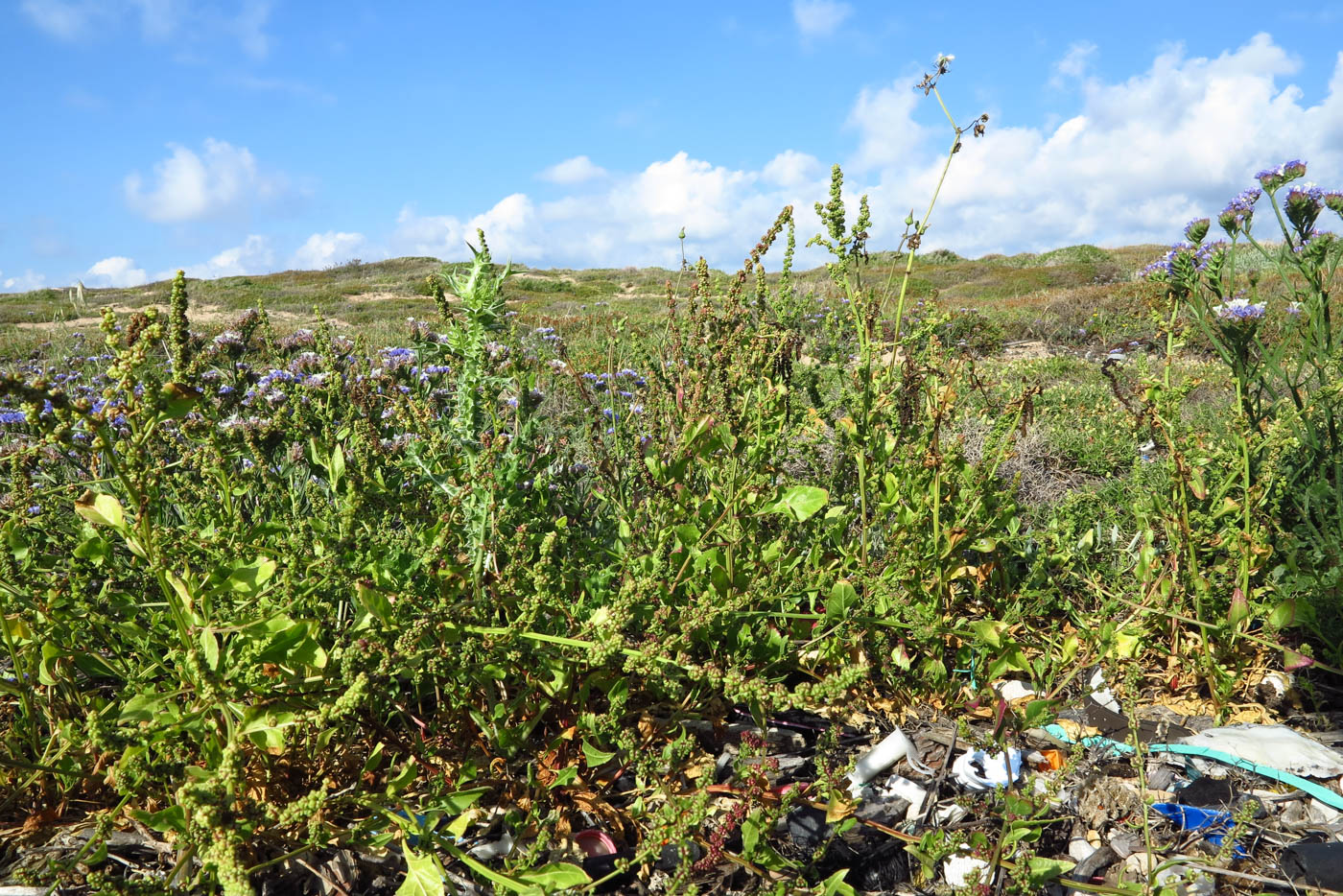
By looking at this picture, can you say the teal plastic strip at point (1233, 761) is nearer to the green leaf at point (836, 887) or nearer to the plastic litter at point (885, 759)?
the plastic litter at point (885, 759)

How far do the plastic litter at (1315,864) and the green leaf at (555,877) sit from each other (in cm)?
138

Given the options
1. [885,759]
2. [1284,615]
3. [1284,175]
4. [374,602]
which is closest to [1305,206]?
[1284,175]

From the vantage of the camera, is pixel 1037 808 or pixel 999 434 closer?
pixel 1037 808

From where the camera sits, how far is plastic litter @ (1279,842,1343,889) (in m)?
1.52

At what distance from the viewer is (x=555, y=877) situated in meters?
1.32

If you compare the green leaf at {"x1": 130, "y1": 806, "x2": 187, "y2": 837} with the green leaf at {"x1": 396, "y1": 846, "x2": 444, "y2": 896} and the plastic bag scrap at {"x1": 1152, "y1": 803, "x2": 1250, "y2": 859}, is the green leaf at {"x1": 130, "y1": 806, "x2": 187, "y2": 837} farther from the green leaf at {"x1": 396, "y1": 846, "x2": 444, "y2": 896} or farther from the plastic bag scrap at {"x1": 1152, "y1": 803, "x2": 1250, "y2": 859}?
the plastic bag scrap at {"x1": 1152, "y1": 803, "x2": 1250, "y2": 859}

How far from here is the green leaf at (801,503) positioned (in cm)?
188

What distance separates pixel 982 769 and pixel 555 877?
1.10 m

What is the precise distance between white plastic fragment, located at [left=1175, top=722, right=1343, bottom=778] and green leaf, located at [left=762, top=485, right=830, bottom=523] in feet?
3.67

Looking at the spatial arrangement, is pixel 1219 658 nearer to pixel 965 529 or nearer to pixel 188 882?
pixel 965 529

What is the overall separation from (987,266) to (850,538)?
30352 millimetres

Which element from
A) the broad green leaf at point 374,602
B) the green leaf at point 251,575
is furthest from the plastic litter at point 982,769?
the green leaf at point 251,575

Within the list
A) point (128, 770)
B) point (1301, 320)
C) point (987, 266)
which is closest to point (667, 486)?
point (128, 770)

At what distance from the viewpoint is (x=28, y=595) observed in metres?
1.57
